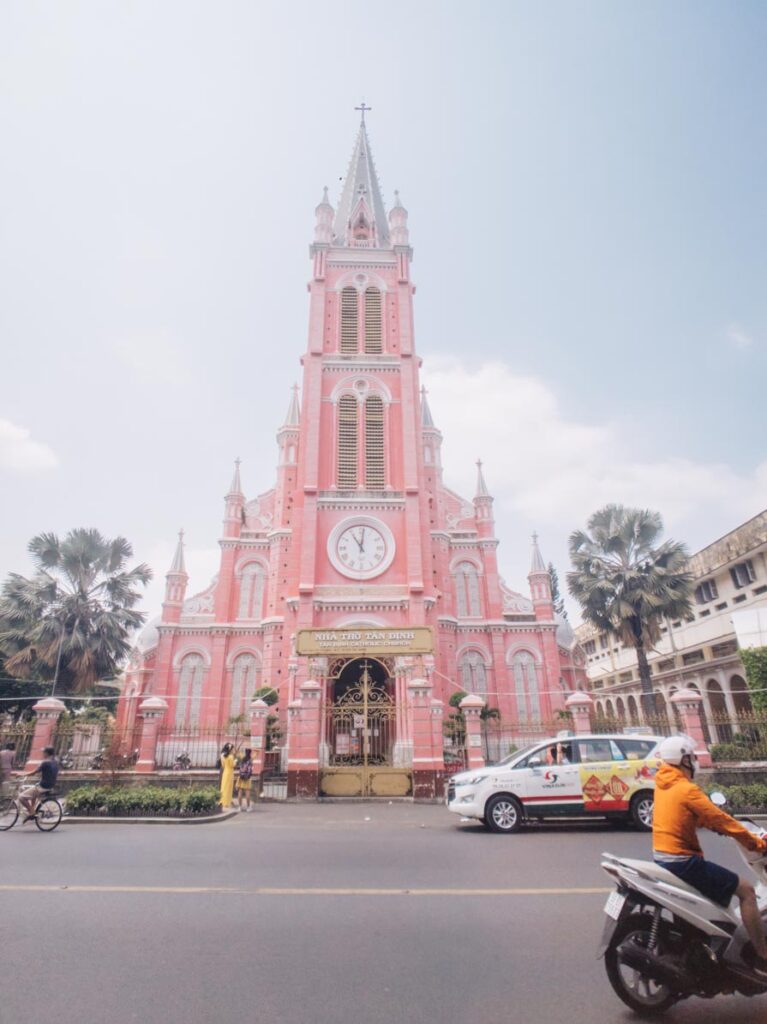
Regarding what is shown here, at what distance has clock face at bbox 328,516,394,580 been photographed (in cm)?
2155

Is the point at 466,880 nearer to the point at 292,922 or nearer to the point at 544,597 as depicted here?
the point at 292,922

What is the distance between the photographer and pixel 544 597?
2634cm

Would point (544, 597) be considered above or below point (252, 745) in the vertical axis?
above

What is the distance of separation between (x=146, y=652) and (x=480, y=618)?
51.8 ft

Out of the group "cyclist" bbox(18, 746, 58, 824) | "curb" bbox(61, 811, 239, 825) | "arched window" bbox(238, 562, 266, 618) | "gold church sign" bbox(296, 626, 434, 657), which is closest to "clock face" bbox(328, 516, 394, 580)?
"gold church sign" bbox(296, 626, 434, 657)

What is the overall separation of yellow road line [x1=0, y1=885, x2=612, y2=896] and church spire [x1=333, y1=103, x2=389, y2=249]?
3038 cm

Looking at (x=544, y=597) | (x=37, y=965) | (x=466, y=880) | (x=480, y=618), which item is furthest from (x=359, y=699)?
(x=37, y=965)

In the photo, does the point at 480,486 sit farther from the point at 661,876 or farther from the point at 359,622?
the point at 661,876

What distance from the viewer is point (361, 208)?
31.9m

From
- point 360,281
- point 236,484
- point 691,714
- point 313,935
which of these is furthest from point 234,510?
point 313,935

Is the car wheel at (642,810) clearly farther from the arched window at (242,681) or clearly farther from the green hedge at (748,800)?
the arched window at (242,681)

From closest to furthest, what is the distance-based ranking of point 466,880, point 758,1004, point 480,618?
point 758,1004
point 466,880
point 480,618

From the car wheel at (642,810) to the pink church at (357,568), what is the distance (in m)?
9.07

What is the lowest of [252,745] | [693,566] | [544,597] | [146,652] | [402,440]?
[252,745]
